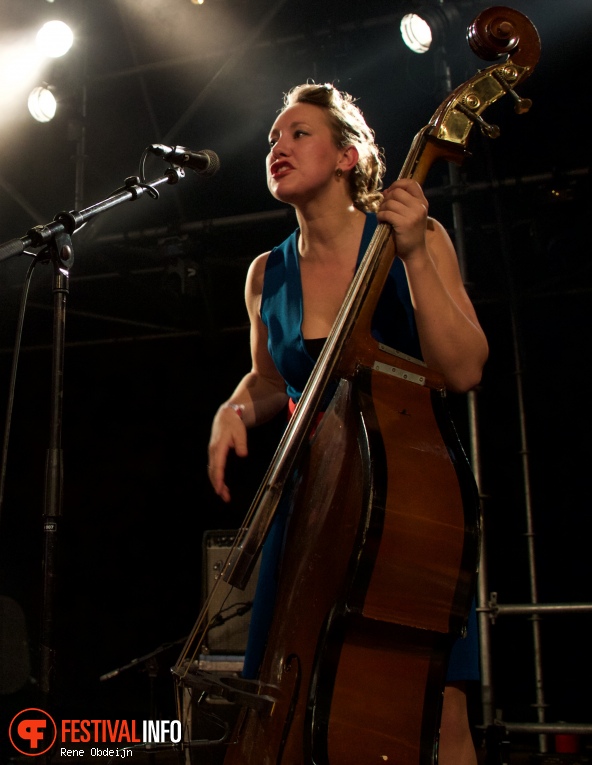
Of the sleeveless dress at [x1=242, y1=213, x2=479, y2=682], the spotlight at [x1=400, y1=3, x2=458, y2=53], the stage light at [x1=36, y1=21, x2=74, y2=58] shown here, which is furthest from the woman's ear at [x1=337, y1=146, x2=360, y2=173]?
the stage light at [x1=36, y1=21, x2=74, y2=58]

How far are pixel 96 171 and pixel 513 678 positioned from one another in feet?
18.0

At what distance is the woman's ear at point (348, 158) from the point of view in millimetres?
2193

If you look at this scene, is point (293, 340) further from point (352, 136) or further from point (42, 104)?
point (42, 104)

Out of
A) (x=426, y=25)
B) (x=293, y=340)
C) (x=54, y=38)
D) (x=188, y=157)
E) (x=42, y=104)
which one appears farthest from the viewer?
(x=42, y=104)

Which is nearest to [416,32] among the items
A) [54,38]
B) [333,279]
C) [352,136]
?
[54,38]

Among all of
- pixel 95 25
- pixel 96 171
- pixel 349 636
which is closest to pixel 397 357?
pixel 349 636

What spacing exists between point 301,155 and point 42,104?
3962mm

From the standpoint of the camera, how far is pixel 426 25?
470cm

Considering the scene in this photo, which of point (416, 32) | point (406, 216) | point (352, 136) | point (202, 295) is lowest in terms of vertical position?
point (406, 216)

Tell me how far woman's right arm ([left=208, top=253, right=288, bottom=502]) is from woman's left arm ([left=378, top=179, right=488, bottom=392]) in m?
0.53

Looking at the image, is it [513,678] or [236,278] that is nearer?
[513,678]

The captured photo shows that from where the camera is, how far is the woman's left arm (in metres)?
1.54

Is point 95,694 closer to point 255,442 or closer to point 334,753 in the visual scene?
point 255,442

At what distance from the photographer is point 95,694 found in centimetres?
662
